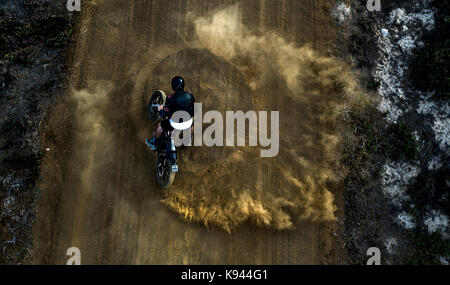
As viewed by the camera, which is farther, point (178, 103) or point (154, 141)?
point (154, 141)

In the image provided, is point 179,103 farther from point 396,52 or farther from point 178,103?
point 396,52

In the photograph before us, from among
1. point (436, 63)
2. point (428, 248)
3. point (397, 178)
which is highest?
point (436, 63)

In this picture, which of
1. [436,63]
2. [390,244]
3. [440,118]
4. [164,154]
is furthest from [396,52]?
[164,154]

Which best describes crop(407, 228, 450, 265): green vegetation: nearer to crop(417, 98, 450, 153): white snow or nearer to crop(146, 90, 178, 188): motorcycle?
crop(417, 98, 450, 153): white snow

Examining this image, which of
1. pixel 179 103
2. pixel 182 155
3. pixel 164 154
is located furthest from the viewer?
pixel 182 155
